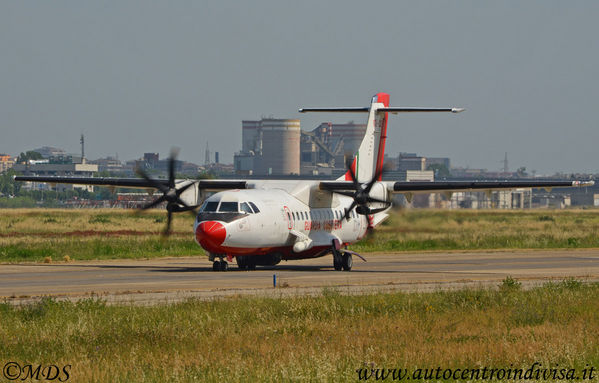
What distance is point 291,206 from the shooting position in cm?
3719

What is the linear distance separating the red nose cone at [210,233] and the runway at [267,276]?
124cm

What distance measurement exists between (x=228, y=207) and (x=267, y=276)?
2.99 meters

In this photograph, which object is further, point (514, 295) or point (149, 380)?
point (514, 295)

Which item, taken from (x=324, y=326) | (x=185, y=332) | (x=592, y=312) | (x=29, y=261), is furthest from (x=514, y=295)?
(x=29, y=261)

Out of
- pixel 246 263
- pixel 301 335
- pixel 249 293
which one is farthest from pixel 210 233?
pixel 301 335

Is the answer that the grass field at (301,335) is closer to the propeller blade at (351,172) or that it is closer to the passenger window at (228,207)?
the passenger window at (228,207)

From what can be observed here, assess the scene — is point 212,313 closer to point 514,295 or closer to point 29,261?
point 514,295

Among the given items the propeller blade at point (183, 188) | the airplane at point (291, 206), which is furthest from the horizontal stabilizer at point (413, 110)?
the propeller blade at point (183, 188)

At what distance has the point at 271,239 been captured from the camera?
3538cm

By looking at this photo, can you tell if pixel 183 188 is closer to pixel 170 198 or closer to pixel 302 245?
pixel 170 198

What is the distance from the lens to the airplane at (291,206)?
33.8m

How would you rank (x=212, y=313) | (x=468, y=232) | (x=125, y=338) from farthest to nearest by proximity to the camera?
(x=468, y=232) → (x=212, y=313) → (x=125, y=338)

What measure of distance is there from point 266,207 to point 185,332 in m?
18.2

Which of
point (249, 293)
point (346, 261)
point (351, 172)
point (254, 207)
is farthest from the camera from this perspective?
point (351, 172)
